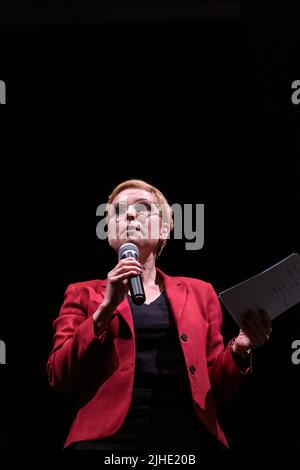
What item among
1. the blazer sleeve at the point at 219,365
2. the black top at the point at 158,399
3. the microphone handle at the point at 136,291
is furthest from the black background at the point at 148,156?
the microphone handle at the point at 136,291

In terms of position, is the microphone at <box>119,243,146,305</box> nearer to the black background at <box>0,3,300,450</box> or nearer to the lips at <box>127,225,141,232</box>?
the lips at <box>127,225,141,232</box>

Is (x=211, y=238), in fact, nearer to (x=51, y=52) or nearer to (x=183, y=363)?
(x=183, y=363)

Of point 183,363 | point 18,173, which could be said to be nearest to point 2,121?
point 18,173

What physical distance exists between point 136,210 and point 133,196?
2.2 inches

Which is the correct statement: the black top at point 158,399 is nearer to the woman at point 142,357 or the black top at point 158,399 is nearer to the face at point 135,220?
the woman at point 142,357

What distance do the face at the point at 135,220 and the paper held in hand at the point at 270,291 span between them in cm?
38

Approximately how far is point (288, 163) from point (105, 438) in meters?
1.37

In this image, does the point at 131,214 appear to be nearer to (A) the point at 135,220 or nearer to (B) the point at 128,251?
(A) the point at 135,220

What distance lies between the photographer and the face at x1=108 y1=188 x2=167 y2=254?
6.30 ft

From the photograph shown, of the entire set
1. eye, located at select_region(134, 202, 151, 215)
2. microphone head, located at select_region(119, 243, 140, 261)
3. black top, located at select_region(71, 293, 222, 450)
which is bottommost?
black top, located at select_region(71, 293, 222, 450)

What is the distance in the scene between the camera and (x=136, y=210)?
198 cm

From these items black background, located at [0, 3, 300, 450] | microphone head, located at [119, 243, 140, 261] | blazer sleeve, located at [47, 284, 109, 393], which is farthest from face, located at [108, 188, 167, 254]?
black background, located at [0, 3, 300, 450]

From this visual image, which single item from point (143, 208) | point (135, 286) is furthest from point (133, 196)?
point (135, 286)

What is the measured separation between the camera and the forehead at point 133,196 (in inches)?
78.7
